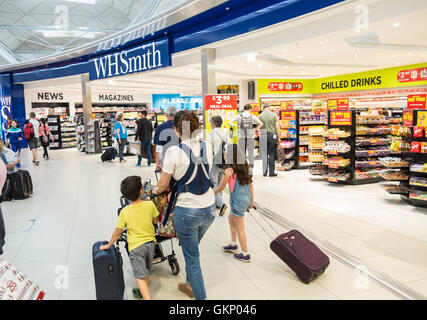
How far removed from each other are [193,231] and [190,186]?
13.6 inches

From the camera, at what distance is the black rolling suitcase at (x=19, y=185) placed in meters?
6.48

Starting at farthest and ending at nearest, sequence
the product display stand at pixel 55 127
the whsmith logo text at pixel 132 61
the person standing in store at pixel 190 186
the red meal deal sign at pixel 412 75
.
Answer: the product display stand at pixel 55 127 → the red meal deal sign at pixel 412 75 → the whsmith logo text at pixel 132 61 → the person standing in store at pixel 190 186

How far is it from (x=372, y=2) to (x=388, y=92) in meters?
11.0

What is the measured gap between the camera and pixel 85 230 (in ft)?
15.2

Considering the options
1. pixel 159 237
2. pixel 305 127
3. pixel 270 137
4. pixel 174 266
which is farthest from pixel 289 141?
pixel 159 237

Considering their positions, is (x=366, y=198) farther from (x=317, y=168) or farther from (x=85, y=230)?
(x=85, y=230)

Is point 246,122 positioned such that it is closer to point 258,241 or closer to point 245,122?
point 245,122

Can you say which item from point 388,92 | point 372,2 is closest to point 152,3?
point 372,2

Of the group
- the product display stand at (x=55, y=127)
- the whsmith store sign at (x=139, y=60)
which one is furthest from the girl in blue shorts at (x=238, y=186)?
the product display stand at (x=55, y=127)

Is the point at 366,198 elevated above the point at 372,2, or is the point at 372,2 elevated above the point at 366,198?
the point at 372,2

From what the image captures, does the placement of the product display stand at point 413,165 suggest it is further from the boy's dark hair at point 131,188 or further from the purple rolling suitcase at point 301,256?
the boy's dark hair at point 131,188

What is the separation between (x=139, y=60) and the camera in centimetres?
882

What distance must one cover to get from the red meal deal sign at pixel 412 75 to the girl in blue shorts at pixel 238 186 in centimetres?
1394

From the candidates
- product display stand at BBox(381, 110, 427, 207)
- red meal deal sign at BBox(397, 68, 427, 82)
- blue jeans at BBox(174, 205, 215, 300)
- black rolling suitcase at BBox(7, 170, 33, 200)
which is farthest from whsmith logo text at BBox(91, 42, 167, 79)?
red meal deal sign at BBox(397, 68, 427, 82)
